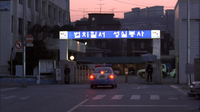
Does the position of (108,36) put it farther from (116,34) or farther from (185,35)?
(185,35)

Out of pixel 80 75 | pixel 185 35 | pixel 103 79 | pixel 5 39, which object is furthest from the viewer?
pixel 5 39

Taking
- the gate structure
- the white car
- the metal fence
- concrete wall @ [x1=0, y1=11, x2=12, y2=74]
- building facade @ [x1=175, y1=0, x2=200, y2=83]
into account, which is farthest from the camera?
concrete wall @ [x1=0, y1=11, x2=12, y2=74]

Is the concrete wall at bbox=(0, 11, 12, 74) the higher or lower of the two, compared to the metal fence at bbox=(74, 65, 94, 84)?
higher

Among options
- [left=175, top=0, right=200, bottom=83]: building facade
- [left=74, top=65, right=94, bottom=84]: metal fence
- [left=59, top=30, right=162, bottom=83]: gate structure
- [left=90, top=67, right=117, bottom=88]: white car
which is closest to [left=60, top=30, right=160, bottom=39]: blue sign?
[left=59, top=30, right=162, bottom=83]: gate structure

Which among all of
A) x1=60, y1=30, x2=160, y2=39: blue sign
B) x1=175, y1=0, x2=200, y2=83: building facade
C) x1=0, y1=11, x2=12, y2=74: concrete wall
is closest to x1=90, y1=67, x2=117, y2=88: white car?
Answer: x1=60, y1=30, x2=160, y2=39: blue sign

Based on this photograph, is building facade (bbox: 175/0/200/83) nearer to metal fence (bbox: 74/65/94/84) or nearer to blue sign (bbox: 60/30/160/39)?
blue sign (bbox: 60/30/160/39)

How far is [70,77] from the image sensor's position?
30.5m

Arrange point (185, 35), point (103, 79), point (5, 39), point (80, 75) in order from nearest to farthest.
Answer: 1. point (103, 79)
2. point (185, 35)
3. point (80, 75)
4. point (5, 39)

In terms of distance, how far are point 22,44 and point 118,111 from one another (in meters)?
16.4

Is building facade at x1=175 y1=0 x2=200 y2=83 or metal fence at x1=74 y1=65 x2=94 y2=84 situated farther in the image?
metal fence at x1=74 y1=65 x2=94 y2=84

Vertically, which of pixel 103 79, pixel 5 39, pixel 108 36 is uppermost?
pixel 5 39

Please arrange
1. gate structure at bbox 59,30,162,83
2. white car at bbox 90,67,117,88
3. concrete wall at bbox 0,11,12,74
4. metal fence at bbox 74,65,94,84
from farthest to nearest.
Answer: concrete wall at bbox 0,11,12,74
metal fence at bbox 74,65,94,84
gate structure at bbox 59,30,162,83
white car at bbox 90,67,117,88

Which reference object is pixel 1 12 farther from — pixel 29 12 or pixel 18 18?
pixel 29 12

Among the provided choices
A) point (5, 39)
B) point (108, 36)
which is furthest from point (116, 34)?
point (5, 39)
